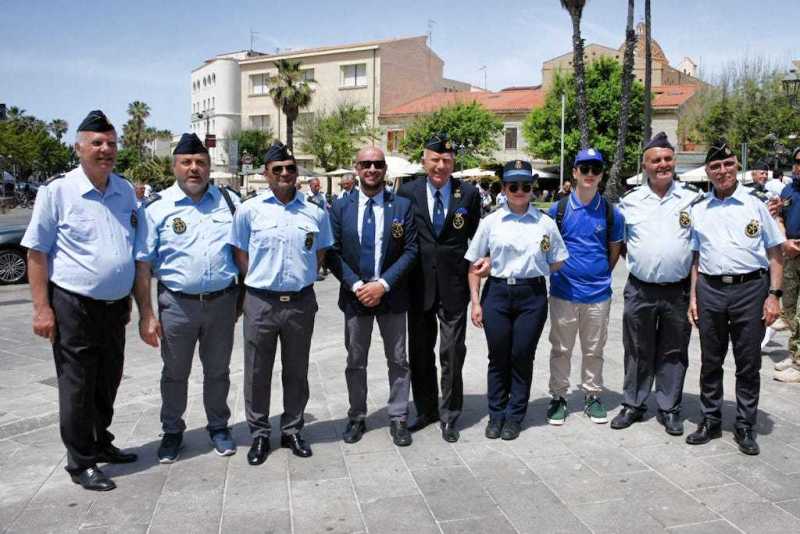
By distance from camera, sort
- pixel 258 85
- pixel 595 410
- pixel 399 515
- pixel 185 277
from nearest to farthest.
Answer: pixel 399 515 → pixel 185 277 → pixel 595 410 → pixel 258 85

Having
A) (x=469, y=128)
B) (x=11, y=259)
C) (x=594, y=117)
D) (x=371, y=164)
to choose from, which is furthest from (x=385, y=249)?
(x=469, y=128)

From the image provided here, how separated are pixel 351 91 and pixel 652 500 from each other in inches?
2167

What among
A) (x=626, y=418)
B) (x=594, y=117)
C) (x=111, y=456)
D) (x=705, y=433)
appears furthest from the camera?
(x=594, y=117)

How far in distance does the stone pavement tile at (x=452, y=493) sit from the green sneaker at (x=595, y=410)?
137cm

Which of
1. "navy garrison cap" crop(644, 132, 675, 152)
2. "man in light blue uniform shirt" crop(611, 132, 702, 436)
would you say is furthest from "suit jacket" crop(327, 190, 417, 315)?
"navy garrison cap" crop(644, 132, 675, 152)

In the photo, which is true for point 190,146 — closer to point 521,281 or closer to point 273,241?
point 273,241

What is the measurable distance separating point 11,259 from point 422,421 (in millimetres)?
11305

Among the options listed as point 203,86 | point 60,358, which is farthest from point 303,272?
point 203,86

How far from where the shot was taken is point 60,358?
161 inches

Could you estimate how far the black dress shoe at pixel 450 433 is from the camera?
193 inches

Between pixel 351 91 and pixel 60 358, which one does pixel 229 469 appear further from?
pixel 351 91

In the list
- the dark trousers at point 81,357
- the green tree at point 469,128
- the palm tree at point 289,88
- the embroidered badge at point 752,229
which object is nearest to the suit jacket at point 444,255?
the embroidered badge at point 752,229

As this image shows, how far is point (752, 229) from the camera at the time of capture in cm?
464

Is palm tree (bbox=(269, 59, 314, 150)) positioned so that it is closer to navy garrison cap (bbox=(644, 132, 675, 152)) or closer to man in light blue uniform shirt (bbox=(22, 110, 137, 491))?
navy garrison cap (bbox=(644, 132, 675, 152))
